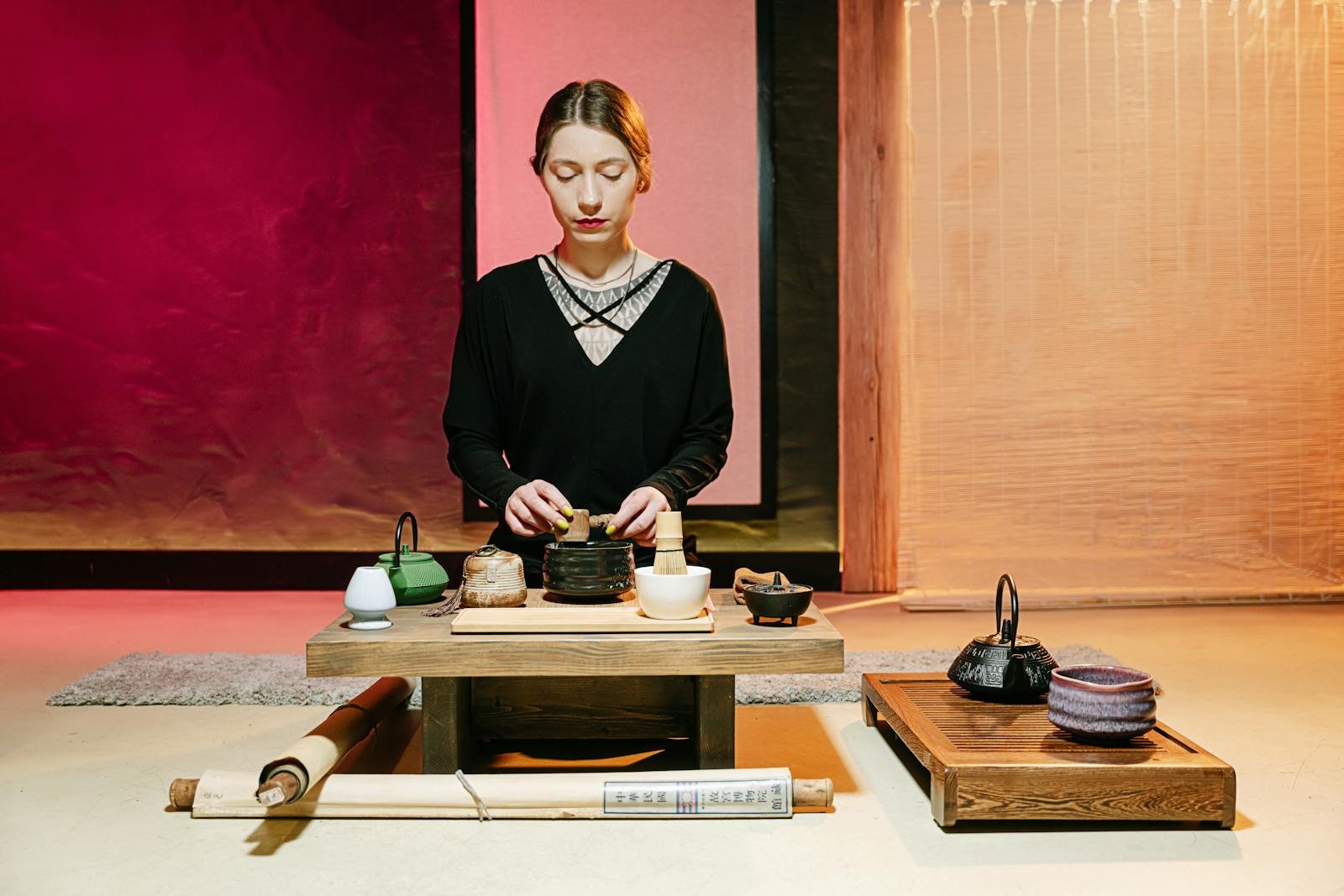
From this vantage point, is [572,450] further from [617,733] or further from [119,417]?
[119,417]

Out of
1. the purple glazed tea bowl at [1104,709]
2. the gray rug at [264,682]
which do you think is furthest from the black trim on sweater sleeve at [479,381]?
the purple glazed tea bowl at [1104,709]

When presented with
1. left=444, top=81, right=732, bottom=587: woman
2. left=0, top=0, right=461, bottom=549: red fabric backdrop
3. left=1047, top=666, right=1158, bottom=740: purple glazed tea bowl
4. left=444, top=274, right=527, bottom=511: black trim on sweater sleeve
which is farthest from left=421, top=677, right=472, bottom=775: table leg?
left=0, top=0, right=461, bottom=549: red fabric backdrop

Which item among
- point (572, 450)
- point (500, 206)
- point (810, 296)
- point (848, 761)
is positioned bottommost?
point (848, 761)

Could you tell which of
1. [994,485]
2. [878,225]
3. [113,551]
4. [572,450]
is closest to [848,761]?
[572,450]

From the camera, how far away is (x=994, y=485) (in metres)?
4.79

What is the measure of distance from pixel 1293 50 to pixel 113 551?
5260 millimetres

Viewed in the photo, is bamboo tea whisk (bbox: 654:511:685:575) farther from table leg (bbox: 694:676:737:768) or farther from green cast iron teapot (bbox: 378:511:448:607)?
green cast iron teapot (bbox: 378:511:448:607)

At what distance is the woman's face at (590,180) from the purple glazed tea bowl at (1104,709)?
1331mm

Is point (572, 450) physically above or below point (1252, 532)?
above

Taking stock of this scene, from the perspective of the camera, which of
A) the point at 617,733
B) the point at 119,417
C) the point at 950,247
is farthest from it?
the point at 119,417

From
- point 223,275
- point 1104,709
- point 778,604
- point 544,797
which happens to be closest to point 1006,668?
→ point 1104,709

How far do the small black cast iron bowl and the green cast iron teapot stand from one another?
0.66 m

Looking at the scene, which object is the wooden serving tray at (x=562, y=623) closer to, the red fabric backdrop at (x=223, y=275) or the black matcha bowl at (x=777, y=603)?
the black matcha bowl at (x=777, y=603)

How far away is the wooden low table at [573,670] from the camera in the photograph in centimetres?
210
